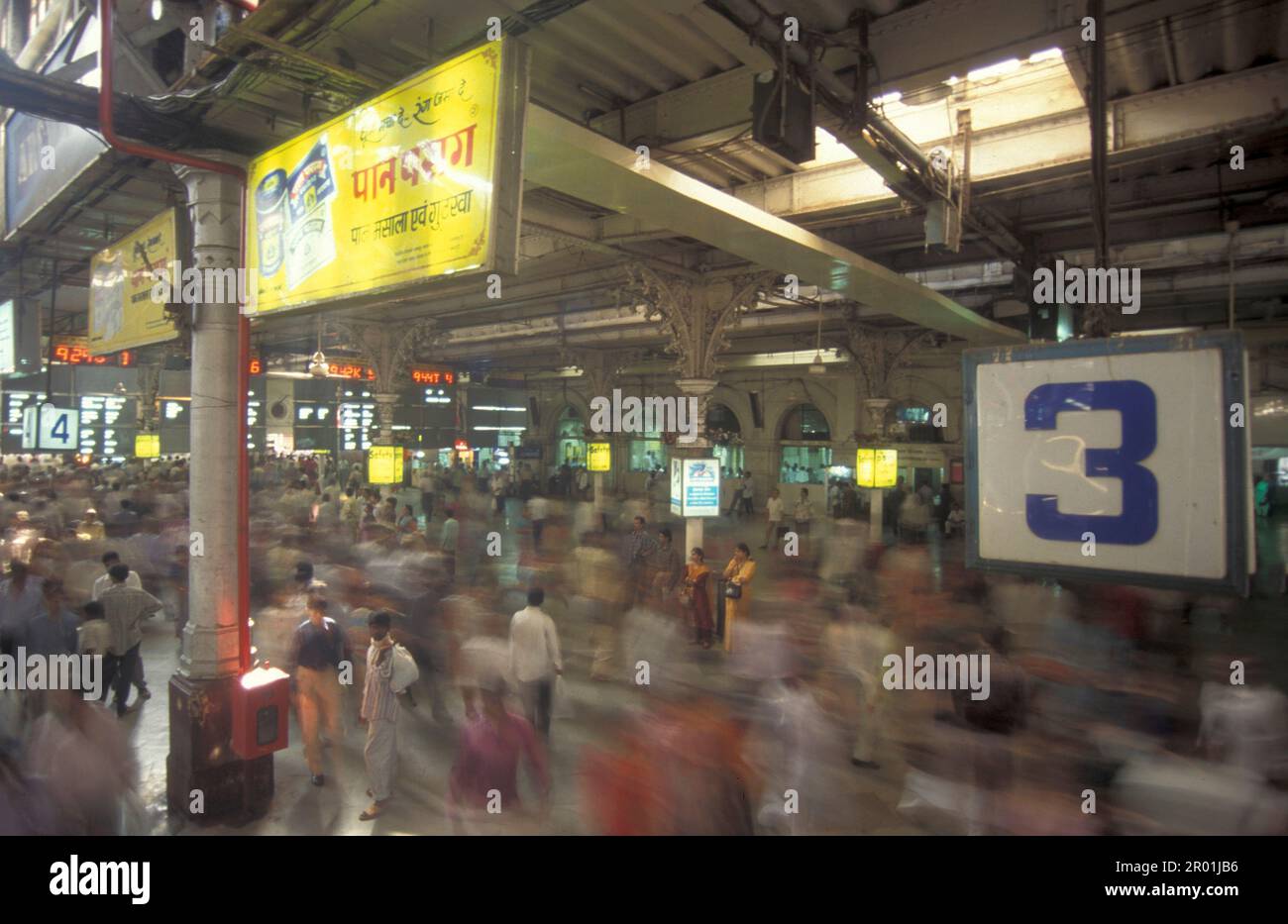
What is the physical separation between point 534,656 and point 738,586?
3068 mm

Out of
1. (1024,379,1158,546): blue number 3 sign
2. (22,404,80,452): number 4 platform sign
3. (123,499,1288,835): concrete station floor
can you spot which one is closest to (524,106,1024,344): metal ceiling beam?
(1024,379,1158,546): blue number 3 sign

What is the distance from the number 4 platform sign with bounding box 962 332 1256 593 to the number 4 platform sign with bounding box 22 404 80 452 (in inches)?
469

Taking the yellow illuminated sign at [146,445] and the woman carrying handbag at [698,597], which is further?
the yellow illuminated sign at [146,445]

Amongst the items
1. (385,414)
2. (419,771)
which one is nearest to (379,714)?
(419,771)

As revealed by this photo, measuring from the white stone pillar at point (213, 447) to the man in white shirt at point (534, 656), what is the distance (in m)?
1.99

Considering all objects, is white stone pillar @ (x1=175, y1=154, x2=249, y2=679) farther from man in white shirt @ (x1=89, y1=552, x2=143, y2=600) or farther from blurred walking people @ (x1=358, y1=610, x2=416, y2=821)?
man in white shirt @ (x1=89, y1=552, x2=143, y2=600)

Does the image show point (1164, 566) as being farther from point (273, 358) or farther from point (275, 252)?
point (273, 358)

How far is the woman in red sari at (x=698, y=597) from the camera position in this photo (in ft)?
27.6

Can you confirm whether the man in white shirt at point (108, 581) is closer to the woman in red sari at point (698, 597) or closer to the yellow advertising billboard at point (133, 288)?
the yellow advertising billboard at point (133, 288)

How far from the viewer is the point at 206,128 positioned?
440cm

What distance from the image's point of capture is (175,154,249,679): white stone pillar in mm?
4629

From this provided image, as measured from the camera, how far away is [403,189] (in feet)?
10.0

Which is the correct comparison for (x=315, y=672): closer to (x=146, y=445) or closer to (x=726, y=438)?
(x=146, y=445)

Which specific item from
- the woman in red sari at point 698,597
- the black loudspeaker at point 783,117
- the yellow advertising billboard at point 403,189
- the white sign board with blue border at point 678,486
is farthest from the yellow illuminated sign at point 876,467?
the yellow advertising billboard at point 403,189
